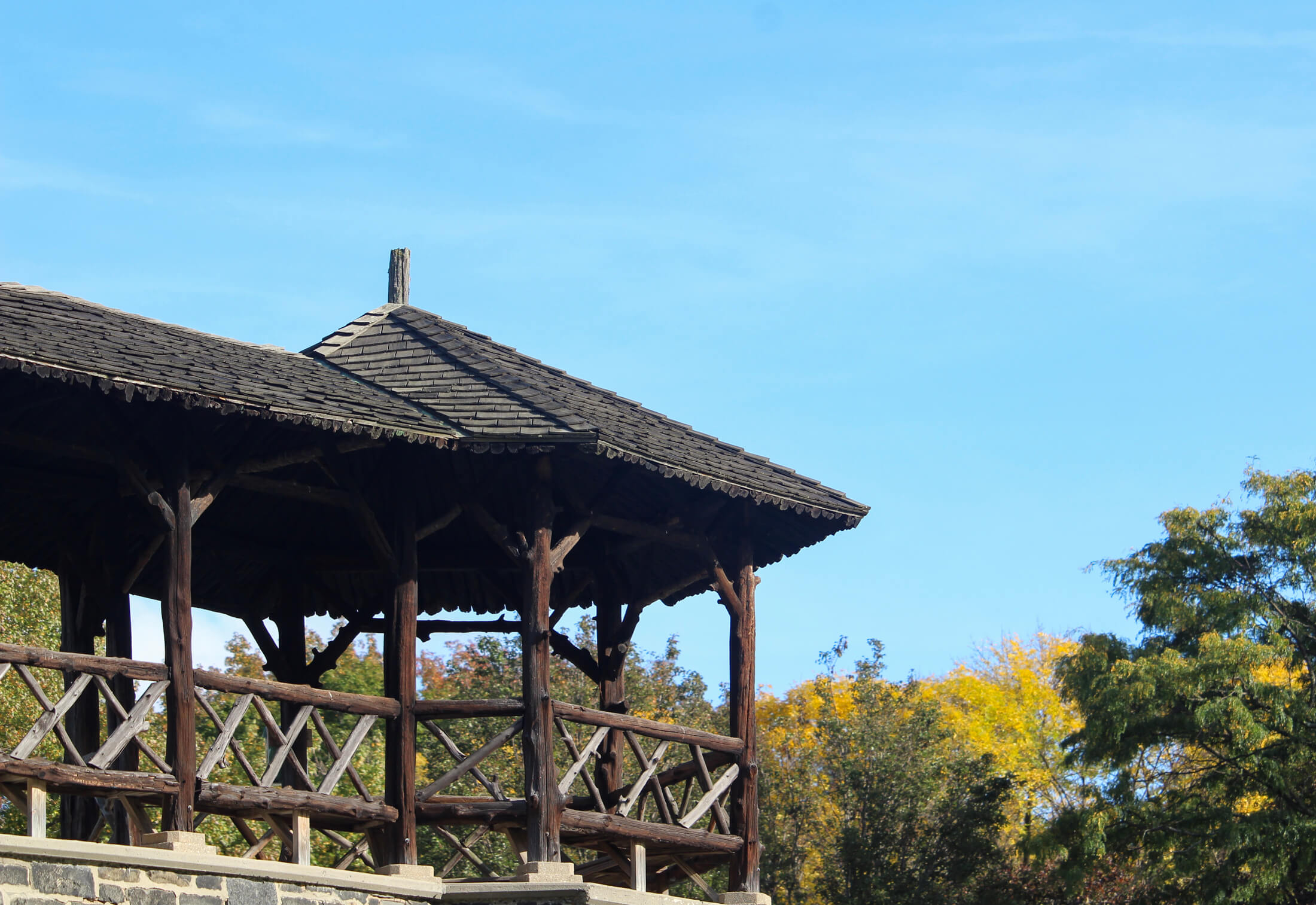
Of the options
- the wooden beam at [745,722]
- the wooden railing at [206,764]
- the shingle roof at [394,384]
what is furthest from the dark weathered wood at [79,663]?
the wooden beam at [745,722]

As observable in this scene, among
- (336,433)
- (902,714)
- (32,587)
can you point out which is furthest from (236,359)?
(902,714)

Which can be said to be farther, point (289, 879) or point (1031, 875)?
point (1031, 875)

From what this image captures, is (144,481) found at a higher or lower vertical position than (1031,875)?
higher

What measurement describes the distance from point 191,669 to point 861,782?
2216 centimetres

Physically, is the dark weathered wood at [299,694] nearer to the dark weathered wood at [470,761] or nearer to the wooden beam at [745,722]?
the dark weathered wood at [470,761]

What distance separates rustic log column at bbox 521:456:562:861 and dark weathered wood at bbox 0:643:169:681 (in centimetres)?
267

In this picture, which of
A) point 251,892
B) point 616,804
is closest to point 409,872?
point 251,892

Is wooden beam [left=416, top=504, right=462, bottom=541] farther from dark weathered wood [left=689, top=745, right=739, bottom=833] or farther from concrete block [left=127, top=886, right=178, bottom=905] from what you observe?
concrete block [left=127, top=886, right=178, bottom=905]

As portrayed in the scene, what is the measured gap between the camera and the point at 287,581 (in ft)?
51.8

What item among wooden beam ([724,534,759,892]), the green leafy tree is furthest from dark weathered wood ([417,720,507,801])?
the green leafy tree

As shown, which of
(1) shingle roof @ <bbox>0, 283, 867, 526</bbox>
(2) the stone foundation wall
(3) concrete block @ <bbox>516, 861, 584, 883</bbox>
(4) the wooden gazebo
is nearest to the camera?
(2) the stone foundation wall

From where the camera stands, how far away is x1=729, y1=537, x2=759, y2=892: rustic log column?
1379 centimetres

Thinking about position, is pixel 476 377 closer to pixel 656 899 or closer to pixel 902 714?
pixel 656 899

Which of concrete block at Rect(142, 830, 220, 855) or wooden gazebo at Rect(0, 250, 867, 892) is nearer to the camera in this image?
concrete block at Rect(142, 830, 220, 855)
